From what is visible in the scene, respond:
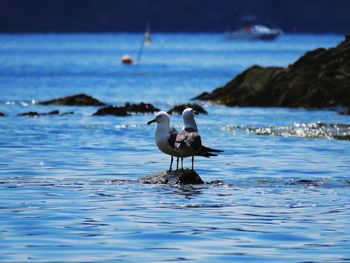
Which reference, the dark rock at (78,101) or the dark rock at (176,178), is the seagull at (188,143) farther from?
the dark rock at (78,101)

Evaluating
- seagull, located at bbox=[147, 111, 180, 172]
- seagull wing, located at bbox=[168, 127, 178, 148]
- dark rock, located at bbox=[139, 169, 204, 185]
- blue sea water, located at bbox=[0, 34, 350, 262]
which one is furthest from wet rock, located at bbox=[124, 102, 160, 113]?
seagull wing, located at bbox=[168, 127, 178, 148]

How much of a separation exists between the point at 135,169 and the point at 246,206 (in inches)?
242

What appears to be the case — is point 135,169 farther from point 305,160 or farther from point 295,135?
point 295,135

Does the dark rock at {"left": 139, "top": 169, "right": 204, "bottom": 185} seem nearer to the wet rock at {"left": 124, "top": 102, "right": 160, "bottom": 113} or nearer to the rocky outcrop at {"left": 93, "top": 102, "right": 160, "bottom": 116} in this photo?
the rocky outcrop at {"left": 93, "top": 102, "right": 160, "bottom": 116}

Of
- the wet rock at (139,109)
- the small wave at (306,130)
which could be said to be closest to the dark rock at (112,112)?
the wet rock at (139,109)

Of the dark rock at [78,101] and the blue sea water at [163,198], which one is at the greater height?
the dark rock at [78,101]

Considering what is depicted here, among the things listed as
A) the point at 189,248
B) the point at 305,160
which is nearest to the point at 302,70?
the point at 305,160

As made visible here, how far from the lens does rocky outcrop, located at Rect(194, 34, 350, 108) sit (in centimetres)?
4178

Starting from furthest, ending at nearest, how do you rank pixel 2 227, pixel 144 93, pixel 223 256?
1. pixel 144 93
2. pixel 2 227
3. pixel 223 256

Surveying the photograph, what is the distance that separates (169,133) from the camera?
66.5 ft

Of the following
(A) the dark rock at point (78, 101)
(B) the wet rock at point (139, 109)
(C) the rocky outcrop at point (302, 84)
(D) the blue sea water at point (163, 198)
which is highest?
(C) the rocky outcrop at point (302, 84)

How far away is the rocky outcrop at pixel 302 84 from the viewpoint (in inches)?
1645

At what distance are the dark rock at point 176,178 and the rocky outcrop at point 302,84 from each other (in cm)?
2142

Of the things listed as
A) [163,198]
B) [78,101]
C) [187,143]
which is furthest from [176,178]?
[78,101]
